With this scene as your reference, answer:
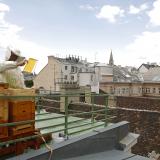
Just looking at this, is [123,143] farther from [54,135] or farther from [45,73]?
[45,73]

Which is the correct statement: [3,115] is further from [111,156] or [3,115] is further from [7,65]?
[111,156]

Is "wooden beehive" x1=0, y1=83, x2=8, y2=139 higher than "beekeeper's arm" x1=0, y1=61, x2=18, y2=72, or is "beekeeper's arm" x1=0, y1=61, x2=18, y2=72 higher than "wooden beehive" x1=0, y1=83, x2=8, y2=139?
"beekeeper's arm" x1=0, y1=61, x2=18, y2=72

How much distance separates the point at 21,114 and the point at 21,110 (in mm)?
76

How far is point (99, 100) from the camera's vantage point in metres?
29.6

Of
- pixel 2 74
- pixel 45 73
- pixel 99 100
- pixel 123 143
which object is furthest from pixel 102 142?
pixel 45 73

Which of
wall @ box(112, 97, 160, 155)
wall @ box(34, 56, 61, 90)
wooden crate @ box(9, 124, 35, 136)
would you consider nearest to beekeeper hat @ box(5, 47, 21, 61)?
wooden crate @ box(9, 124, 35, 136)

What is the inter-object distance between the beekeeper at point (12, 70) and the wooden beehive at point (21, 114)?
598 mm

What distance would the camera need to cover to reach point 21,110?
5875mm

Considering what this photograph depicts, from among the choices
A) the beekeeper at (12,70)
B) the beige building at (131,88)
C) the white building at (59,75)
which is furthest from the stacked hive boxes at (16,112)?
the beige building at (131,88)

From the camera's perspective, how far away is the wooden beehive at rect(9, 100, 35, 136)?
573 cm

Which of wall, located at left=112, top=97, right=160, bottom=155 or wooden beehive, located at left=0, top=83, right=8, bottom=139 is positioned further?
wall, located at left=112, top=97, right=160, bottom=155

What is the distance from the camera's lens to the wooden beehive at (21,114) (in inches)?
225

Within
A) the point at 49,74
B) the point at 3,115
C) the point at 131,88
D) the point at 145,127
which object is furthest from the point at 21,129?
the point at 131,88

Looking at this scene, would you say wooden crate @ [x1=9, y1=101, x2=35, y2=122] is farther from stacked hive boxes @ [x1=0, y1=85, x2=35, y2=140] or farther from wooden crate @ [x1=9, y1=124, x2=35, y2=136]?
wooden crate @ [x1=9, y1=124, x2=35, y2=136]
